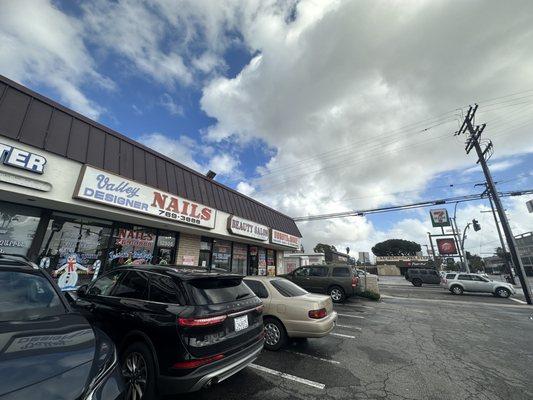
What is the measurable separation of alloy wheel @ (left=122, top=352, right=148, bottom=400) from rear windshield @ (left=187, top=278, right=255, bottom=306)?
1034 mm

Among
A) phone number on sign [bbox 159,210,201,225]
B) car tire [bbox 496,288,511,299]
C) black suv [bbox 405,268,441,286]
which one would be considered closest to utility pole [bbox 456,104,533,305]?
car tire [bbox 496,288,511,299]

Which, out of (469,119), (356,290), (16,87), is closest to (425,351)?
(356,290)

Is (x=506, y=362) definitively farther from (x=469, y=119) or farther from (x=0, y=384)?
(x=469, y=119)

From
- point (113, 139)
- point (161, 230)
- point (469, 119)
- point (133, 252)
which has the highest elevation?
point (469, 119)

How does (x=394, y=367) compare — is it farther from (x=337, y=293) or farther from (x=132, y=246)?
(x=132, y=246)

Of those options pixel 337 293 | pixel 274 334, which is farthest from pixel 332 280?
pixel 274 334

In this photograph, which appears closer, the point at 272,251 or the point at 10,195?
the point at 10,195

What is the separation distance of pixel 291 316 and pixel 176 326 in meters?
2.92

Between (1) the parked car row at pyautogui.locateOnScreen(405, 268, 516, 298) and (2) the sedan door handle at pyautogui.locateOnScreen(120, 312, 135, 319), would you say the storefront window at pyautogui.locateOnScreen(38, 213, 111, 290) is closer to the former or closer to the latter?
(2) the sedan door handle at pyautogui.locateOnScreen(120, 312, 135, 319)

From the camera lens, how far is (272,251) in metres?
18.1

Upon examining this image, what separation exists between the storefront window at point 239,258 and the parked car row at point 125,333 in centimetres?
963

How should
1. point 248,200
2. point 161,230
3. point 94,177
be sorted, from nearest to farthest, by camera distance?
point 94,177, point 161,230, point 248,200

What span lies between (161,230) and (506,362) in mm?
10852

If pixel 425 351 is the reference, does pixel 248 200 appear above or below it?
above
